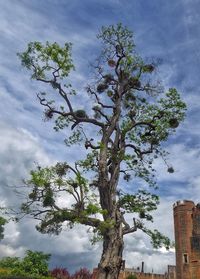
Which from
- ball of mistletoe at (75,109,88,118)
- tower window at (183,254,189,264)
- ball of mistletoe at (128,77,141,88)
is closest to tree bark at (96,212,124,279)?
ball of mistletoe at (75,109,88,118)

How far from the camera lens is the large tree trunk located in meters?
15.9

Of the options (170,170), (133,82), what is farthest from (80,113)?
(170,170)

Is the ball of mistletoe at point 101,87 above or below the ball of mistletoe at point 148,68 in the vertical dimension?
below

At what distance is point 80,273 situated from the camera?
958 inches

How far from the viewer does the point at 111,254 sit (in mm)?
16109

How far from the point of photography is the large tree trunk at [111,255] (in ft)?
52.1

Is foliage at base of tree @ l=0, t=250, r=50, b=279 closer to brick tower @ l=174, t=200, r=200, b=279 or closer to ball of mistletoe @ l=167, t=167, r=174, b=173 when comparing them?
ball of mistletoe @ l=167, t=167, r=174, b=173

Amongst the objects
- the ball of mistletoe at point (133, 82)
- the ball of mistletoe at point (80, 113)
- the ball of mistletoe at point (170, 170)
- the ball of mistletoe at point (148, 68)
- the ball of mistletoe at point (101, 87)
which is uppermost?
the ball of mistletoe at point (148, 68)

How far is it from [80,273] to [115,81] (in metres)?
11.8

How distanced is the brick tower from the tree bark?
36720 mm

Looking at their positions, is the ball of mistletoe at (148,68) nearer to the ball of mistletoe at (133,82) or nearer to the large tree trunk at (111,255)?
the ball of mistletoe at (133,82)

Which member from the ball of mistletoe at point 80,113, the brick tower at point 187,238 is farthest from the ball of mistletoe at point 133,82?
the brick tower at point 187,238

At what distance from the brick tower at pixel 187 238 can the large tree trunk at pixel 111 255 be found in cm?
3673

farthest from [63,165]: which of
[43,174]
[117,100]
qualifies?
[117,100]
